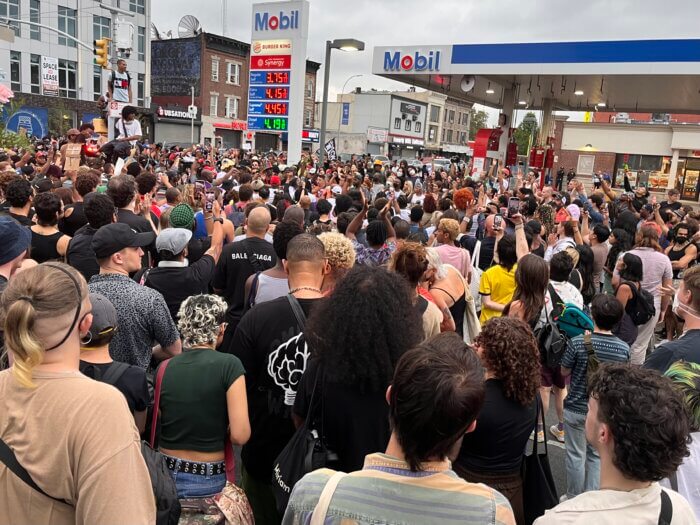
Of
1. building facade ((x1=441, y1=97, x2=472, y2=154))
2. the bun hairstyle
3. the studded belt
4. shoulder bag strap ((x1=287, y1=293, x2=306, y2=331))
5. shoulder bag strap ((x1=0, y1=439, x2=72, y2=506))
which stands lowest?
the studded belt

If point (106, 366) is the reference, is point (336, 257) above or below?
above

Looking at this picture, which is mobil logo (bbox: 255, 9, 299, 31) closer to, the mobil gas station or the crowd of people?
the mobil gas station

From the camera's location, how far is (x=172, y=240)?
4.08 m

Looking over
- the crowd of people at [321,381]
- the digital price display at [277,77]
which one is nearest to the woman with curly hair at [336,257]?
the crowd of people at [321,381]

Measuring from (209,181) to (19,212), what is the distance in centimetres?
553

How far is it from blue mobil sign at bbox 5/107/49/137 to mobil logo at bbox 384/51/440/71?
30.7m

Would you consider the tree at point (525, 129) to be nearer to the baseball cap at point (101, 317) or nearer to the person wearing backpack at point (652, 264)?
the person wearing backpack at point (652, 264)

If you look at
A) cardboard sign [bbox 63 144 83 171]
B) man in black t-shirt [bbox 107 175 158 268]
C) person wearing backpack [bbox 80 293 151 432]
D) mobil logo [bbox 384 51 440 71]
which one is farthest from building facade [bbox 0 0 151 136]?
person wearing backpack [bbox 80 293 151 432]

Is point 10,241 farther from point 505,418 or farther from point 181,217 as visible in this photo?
point 505,418

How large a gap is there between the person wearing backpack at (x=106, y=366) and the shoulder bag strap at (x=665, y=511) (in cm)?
218

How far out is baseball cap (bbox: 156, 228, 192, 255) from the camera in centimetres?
406

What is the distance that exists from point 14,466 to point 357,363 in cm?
131

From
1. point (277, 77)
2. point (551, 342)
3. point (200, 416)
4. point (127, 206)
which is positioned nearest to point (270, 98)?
point (277, 77)

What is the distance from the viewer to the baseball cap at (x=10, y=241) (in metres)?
3.31
